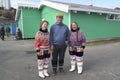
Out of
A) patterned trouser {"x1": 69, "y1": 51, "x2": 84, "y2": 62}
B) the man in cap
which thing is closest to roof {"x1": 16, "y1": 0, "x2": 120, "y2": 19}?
patterned trouser {"x1": 69, "y1": 51, "x2": 84, "y2": 62}

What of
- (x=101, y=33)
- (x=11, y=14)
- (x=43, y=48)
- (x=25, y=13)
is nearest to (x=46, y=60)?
(x=43, y=48)

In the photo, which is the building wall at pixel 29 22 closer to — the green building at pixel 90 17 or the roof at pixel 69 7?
the green building at pixel 90 17

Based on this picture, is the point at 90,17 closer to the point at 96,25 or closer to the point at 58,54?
the point at 96,25

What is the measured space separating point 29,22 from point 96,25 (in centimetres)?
863

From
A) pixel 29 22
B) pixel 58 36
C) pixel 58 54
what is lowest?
pixel 58 54

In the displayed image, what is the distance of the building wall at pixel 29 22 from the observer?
24500mm

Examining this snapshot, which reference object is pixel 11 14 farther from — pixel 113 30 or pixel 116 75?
pixel 116 75

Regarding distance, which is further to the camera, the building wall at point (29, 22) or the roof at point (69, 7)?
the building wall at point (29, 22)

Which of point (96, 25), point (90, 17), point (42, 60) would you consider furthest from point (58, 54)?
point (96, 25)

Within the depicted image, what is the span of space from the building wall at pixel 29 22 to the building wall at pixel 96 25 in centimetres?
810

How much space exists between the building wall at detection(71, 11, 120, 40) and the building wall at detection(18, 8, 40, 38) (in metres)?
8.10

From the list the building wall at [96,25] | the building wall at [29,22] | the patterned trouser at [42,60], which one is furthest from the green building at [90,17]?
the patterned trouser at [42,60]

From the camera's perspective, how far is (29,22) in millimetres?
24672

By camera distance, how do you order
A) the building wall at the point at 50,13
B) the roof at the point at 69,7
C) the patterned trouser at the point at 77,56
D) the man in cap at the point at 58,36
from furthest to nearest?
the building wall at the point at 50,13, the roof at the point at 69,7, the patterned trouser at the point at 77,56, the man in cap at the point at 58,36
